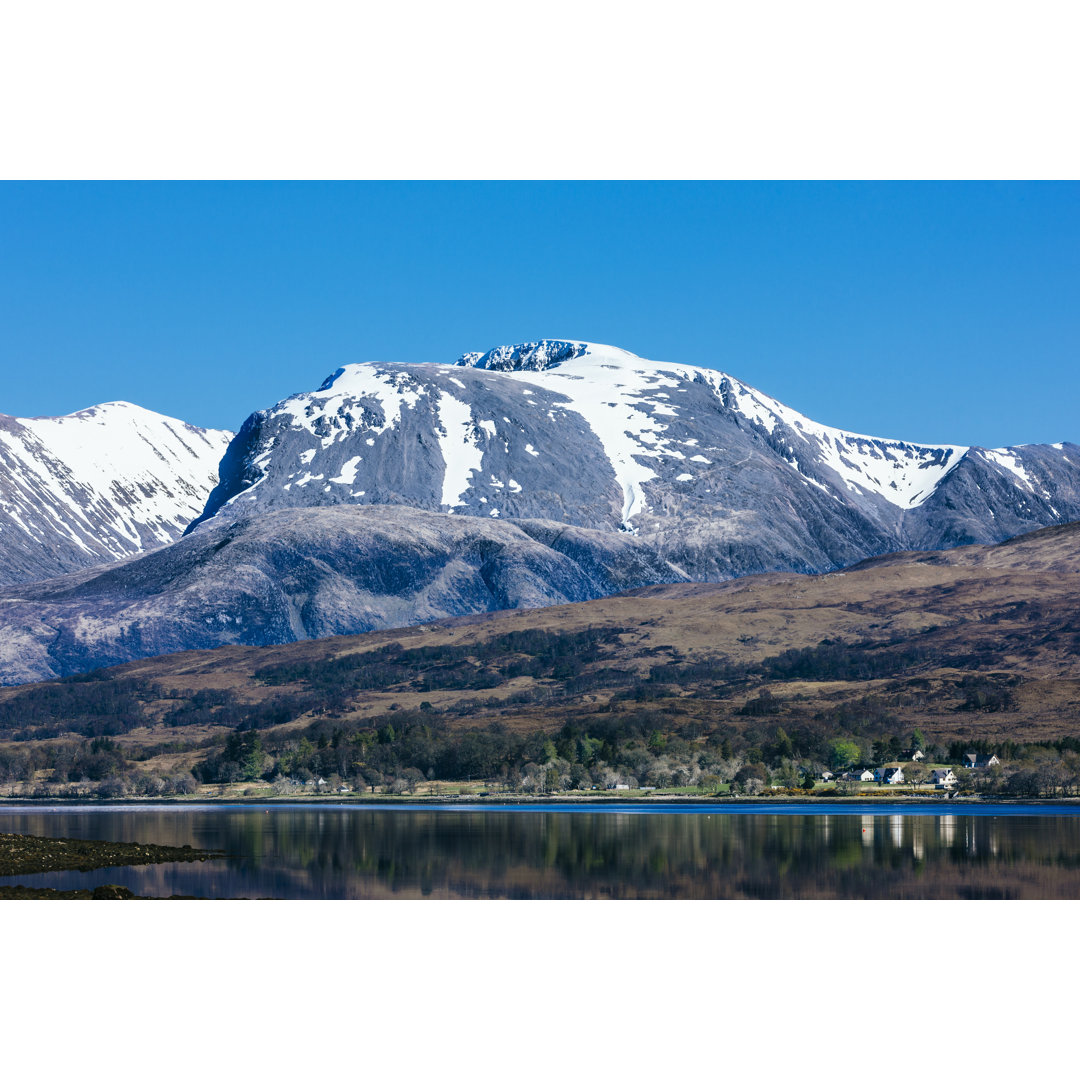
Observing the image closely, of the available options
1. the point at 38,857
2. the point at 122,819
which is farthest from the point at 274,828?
the point at 38,857

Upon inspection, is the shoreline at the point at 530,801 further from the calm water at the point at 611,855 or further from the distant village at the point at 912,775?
the distant village at the point at 912,775

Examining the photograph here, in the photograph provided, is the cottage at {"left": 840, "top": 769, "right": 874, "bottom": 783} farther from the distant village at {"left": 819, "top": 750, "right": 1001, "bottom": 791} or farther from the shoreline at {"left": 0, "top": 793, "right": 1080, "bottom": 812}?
the shoreline at {"left": 0, "top": 793, "right": 1080, "bottom": 812}

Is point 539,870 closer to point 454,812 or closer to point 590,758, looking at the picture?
point 454,812

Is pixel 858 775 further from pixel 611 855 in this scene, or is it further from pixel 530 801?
pixel 611 855

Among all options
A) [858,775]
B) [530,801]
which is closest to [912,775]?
[858,775]

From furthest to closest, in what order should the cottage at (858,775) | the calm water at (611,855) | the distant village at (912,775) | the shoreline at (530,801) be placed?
the cottage at (858,775), the distant village at (912,775), the shoreline at (530,801), the calm water at (611,855)

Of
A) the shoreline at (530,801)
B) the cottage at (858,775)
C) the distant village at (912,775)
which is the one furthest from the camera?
the cottage at (858,775)

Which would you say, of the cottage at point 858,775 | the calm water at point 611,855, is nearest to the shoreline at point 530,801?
the calm water at point 611,855

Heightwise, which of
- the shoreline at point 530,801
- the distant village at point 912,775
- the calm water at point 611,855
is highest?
the distant village at point 912,775

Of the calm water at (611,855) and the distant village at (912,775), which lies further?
the distant village at (912,775)

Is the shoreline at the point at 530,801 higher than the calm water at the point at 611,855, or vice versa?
the shoreline at the point at 530,801
